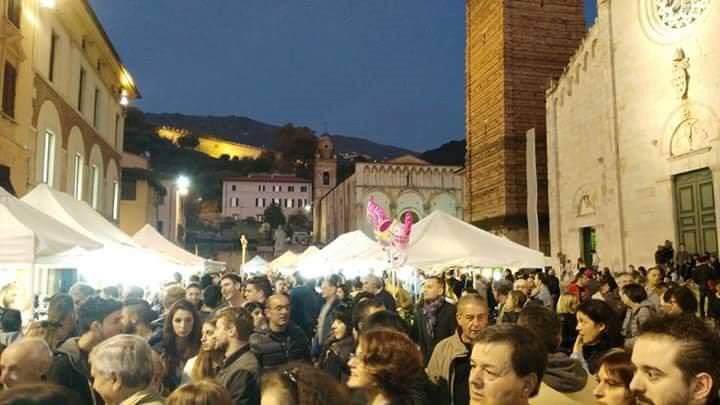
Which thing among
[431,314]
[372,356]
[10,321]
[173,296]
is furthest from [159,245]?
[372,356]

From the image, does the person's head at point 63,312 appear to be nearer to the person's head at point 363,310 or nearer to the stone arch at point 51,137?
the person's head at point 363,310

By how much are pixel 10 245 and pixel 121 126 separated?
26.7 metres

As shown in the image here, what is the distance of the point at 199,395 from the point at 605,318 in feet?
10.1

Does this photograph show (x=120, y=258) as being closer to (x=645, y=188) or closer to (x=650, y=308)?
(x=650, y=308)

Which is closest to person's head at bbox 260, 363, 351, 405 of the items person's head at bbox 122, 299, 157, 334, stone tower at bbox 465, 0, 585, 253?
person's head at bbox 122, 299, 157, 334

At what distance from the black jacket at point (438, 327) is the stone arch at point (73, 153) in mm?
17026

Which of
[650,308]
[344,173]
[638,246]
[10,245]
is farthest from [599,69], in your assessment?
[344,173]

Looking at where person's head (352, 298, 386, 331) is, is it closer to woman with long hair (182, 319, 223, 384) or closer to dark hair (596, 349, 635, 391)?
woman with long hair (182, 319, 223, 384)

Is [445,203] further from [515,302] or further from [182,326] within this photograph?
[182,326]

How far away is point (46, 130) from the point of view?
18453mm

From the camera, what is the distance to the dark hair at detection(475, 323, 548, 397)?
275 centimetres

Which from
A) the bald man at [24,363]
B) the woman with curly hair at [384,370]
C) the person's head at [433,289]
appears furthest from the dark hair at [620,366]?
the person's head at [433,289]

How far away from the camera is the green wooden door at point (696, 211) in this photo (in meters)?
18.0

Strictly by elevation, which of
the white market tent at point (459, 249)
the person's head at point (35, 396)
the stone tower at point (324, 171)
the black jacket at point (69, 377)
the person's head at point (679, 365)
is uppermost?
the stone tower at point (324, 171)
